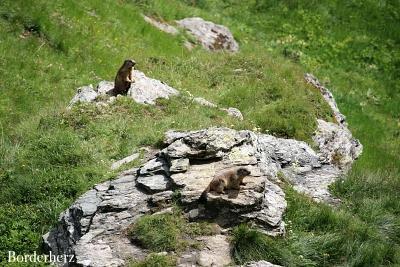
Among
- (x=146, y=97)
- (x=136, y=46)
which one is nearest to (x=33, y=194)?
(x=146, y=97)

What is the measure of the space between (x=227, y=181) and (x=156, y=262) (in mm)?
1879

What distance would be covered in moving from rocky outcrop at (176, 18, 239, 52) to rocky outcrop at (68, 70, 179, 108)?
734cm

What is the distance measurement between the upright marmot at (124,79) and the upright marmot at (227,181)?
5602mm

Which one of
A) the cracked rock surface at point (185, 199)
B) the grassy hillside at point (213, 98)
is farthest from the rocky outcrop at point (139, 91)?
the cracked rock surface at point (185, 199)

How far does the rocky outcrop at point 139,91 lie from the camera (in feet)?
45.7

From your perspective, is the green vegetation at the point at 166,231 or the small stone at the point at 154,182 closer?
the green vegetation at the point at 166,231

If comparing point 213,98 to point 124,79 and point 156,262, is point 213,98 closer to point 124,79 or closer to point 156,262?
point 124,79

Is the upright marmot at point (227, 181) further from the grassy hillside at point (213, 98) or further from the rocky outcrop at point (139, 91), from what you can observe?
the rocky outcrop at point (139, 91)

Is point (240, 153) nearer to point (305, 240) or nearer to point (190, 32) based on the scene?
point (305, 240)

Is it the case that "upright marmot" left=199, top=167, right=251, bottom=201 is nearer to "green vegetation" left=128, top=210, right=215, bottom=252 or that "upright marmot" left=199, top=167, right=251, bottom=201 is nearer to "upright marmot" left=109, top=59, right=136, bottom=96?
"green vegetation" left=128, top=210, right=215, bottom=252

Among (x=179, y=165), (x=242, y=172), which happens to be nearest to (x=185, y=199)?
(x=179, y=165)

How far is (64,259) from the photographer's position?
8844 mm

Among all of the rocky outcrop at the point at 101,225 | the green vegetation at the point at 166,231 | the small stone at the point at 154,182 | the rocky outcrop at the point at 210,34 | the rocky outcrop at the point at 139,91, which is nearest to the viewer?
the rocky outcrop at the point at 101,225

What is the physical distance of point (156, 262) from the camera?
8.05 metres
